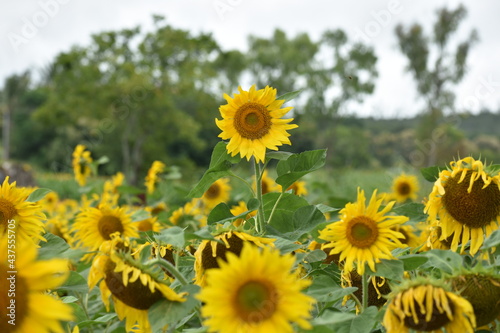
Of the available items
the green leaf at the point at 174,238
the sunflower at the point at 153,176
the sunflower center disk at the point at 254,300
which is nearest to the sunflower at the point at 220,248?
the green leaf at the point at 174,238

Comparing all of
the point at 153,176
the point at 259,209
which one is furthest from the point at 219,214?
the point at 153,176

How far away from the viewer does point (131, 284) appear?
0.83 m

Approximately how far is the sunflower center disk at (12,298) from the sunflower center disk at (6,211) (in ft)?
1.75

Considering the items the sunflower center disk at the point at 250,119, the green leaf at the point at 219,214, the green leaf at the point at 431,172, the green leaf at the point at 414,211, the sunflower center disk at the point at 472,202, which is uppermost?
the sunflower center disk at the point at 250,119

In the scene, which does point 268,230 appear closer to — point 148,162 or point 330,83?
point 148,162

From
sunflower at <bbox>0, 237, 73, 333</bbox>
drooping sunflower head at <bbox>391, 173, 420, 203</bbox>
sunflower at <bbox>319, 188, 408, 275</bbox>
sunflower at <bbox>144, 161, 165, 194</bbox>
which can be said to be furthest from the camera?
drooping sunflower head at <bbox>391, 173, 420, 203</bbox>

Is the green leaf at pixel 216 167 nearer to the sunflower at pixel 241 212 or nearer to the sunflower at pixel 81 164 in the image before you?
the sunflower at pixel 241 212

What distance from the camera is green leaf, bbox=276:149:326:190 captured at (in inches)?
48.0

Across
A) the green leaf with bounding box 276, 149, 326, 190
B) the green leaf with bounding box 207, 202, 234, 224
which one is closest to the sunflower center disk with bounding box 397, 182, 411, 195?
the green leaf with bounding box 276, 149, 326, 190

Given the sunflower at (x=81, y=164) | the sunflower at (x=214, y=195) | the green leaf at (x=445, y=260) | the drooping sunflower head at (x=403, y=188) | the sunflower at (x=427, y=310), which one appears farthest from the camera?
the sunflower at (x=81, y=164)

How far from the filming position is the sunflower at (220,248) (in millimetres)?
935

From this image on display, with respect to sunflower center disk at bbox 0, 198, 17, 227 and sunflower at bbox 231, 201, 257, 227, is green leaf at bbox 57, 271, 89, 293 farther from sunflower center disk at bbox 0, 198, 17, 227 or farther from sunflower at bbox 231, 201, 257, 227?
sunflower at bbox 231, 201, 257, 227

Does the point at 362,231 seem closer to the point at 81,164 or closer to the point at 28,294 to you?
the point at 28,294

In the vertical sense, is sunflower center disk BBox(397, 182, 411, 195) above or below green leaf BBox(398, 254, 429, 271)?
above
